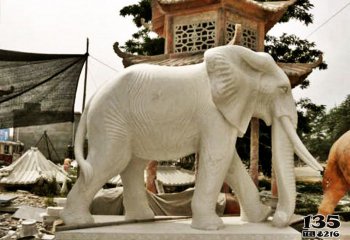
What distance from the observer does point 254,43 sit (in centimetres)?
719

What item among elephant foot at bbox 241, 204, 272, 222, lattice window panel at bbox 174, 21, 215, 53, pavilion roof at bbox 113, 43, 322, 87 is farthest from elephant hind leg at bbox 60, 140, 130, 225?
lattice window panel at bbox 174, 21, 215, 53

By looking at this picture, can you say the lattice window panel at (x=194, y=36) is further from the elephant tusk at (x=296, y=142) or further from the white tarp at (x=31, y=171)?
the white tarp at (x=31, y=171)

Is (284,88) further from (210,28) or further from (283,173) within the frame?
(210,28)

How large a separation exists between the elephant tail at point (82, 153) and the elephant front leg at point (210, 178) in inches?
28.7

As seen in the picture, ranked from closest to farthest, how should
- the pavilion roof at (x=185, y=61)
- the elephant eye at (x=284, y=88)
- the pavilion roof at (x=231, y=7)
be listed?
the elephant eye at (x=284, y=88) → the pavilion roof at (x=185, y=61) → the pavilion roof at (x=231, y=7)

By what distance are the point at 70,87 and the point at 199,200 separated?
215cm

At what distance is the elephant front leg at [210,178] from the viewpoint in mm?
2690

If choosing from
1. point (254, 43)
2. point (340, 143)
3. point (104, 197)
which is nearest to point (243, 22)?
point (254, 43)

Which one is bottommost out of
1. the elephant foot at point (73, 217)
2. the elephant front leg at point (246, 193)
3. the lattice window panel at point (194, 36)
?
the elephant foot at point (73, 217)

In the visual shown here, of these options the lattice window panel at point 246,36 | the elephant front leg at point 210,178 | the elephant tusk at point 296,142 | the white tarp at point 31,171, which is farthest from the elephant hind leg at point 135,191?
the white tarp at point 31,171

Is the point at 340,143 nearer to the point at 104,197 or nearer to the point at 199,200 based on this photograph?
the point at 199,200

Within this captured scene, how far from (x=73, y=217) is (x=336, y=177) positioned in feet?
10.7

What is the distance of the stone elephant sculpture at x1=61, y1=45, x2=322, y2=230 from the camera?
108 inches

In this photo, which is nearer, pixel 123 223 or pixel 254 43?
pixel 123 223
